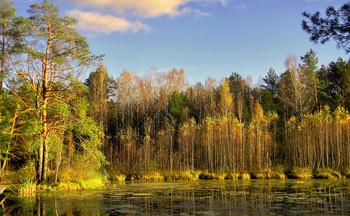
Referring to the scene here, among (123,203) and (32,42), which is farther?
(32,42)

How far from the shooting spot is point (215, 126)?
27.9 metres

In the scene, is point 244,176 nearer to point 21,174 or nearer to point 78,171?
point 78,171

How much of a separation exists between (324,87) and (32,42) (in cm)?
3482

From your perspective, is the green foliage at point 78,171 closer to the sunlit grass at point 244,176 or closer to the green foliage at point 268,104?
the sunlit grass at point 244,176

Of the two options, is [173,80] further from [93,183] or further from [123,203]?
[123,203]

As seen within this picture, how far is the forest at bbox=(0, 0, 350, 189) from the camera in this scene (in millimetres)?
17188

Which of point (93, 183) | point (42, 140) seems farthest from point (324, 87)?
point (42, 140)

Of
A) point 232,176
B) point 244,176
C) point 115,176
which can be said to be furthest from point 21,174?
point 244,176

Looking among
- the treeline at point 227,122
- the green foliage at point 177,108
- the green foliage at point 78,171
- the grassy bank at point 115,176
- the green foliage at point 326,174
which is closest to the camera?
the grassy bank at point 115,176

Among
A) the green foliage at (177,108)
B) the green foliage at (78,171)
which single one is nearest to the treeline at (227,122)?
the green foliage at (177,108)

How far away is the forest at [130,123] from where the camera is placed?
56.4 ft

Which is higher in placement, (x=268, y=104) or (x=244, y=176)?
(x=268, y=104)

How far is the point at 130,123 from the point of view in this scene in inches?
1581

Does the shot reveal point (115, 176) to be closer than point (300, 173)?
No
